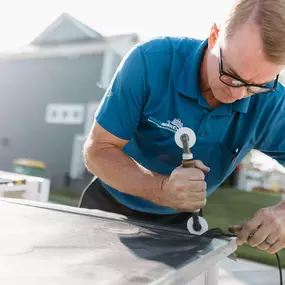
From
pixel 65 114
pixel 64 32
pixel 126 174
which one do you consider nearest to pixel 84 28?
pixel 64 32

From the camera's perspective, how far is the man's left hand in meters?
1.17

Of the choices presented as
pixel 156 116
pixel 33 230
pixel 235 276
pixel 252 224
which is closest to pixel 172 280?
pixel 33 230

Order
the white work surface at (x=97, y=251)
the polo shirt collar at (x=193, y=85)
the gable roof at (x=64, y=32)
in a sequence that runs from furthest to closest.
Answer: the gable roof at (x=64, y=32), the polo shirt collar at (x=193, y=85), the white work surface at (x=97, y=251)

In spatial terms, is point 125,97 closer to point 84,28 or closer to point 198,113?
point 198,113

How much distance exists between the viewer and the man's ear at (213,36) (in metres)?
1.33

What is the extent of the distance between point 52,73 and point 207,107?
9.28 metres

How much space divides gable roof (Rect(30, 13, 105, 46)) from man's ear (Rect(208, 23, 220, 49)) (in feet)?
29.3

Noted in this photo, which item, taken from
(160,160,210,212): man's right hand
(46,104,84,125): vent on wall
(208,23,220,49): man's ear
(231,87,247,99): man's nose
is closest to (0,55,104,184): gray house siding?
(46,104,84,125): vent on wall

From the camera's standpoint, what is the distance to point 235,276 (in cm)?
336

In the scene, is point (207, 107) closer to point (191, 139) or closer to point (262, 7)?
point (191, 139)

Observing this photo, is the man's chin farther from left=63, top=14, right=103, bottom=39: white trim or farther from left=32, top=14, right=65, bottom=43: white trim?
left=32, top=14, right=65, bottom=43: white trim

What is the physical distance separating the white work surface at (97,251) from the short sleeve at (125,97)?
1.08 ft

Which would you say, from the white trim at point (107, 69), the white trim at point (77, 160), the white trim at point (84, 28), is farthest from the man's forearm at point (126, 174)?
the white trim at point (84, 28)

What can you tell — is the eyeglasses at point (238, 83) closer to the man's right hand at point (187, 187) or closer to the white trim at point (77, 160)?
the man's right hand at point (187, 187)
